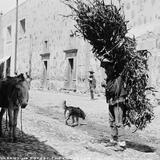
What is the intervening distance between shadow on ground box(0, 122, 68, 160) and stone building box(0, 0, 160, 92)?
314 inches

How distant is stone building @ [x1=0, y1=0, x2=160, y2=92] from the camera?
12.9 metres

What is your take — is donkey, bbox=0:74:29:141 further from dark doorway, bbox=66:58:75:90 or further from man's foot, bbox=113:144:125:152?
dark doorway, bbox=66:58:75:90

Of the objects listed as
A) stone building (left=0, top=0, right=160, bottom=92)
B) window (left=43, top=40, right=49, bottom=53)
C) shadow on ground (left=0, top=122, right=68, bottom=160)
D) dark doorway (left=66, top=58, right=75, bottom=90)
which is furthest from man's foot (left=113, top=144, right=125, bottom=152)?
window (left=43, top=40, right=49, bottom=53)

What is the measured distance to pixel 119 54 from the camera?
541cm

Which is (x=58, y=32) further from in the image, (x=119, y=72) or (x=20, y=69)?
(x=119, y=72)

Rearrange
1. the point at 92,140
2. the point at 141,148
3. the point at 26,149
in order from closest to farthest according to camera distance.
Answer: the point at 26,149 → the point at 141,148 → the point at 92,140

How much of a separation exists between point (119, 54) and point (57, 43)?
16.2m

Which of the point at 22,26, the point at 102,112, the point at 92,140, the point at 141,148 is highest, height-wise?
the point at 22,26

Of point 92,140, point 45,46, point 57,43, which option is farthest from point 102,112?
point 45,46

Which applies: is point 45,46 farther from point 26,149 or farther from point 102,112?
point 26,149

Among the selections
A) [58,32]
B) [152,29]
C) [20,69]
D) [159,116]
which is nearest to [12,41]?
[20,69]

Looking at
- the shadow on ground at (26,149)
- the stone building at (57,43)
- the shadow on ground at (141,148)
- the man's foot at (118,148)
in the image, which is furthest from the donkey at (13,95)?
the stone building at (57,43)

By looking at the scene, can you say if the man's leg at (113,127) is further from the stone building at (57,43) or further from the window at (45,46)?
the window at (45,46)

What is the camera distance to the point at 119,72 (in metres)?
5.48
